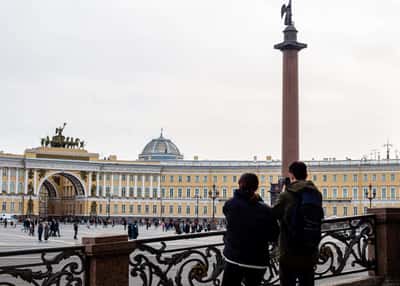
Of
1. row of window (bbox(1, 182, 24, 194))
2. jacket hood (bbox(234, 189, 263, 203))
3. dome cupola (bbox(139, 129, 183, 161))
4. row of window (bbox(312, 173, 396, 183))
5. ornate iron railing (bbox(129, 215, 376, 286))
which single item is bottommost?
ornate iron railing (bbox(129, 215, 376, 286))

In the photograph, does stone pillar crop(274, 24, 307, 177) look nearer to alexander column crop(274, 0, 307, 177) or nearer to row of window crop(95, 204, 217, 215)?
alexander column crop(274, 0, 307, 177)

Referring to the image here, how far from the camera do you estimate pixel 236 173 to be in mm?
118125

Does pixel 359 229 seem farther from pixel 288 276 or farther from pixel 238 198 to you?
pixel 238 198

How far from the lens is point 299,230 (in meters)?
6.09

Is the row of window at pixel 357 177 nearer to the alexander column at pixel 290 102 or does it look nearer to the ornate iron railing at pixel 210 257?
the alexander column at pixel 290 102

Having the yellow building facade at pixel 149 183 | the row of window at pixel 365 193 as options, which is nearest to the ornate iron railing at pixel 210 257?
the yellow building facade at pixel 149 183

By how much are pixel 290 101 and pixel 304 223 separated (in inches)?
883

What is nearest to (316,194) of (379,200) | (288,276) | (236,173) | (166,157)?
(288,276)

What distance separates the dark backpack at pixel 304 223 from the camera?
6.10 m

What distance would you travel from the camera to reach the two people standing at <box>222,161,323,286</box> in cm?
579

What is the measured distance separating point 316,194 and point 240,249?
0.96 m

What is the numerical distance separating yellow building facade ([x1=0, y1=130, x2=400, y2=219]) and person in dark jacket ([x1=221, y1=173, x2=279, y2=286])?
335 ft

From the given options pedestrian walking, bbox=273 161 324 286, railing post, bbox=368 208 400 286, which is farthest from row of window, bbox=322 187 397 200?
pedestrian walking, bbox=273 161 324 286

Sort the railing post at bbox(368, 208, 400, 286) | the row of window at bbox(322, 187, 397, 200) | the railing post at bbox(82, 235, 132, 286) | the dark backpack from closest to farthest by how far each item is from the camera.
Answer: the dark backpack → the railing post at bbox(82, 235, 132, 286) → the railing post at bbox(368, 208, 400, 286) → the row of window at bbox(322, 187, 397, 200)
